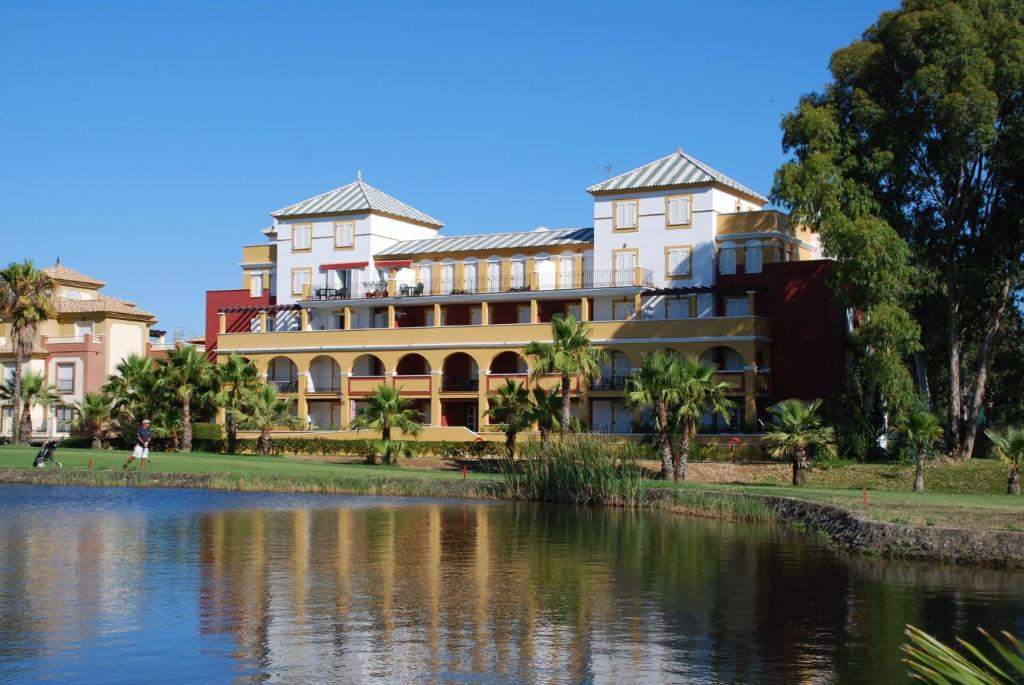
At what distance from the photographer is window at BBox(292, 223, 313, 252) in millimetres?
78375

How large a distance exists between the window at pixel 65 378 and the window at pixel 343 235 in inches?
745

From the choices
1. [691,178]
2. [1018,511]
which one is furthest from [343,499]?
[691,178]

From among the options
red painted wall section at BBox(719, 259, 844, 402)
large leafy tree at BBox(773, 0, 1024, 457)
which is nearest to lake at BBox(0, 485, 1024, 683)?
large leafy tree at BBox(773, 0, 1024, 457)

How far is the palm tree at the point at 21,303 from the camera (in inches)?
2788

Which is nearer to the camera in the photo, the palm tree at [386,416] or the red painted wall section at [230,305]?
the palm tree at [386,416]

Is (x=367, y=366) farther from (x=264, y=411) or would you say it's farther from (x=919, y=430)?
(x=919, y=430)

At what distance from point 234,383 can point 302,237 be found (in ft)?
47.4

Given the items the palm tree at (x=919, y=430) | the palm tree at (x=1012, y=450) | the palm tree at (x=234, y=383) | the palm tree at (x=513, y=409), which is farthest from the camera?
the palm tree at (x=234, y=383)

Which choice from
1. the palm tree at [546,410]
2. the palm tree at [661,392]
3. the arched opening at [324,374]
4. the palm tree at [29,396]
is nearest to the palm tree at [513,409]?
the palm tree at [546,410]

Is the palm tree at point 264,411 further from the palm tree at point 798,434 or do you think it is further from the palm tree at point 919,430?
the palm tree at point 919,430

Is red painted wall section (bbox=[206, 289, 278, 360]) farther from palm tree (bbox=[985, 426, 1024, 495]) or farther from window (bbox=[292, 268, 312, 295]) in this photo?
palm tree (bbox=[985, 426, 1024, 495])

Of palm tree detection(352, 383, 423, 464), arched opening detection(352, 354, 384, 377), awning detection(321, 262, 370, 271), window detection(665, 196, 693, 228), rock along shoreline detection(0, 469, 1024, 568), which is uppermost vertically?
window detection(665, 196, 693, 228)

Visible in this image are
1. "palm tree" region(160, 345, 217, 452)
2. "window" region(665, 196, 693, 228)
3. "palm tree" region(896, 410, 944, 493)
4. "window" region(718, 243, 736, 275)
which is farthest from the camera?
"window" region(665, 196, 693, 228)

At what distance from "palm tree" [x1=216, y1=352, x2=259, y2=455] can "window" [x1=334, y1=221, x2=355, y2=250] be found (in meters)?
12.1
